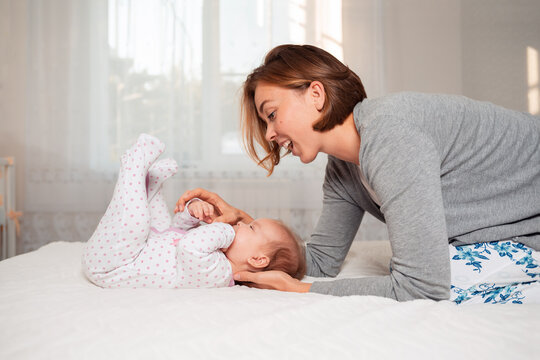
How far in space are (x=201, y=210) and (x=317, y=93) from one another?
507mm

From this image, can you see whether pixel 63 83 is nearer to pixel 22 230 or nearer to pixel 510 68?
pixel 22 230

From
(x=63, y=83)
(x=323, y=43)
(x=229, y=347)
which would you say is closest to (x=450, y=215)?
(x=229, y=347)

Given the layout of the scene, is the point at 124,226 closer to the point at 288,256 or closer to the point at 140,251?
the point at 140,251

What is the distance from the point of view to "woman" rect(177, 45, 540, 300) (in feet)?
2.98

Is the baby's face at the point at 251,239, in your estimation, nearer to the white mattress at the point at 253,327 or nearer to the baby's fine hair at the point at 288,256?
the baby's fine hair at the point at 288,256

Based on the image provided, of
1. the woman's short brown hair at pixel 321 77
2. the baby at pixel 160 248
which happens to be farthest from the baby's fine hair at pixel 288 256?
the woman's short brown hair at pixel 321 77

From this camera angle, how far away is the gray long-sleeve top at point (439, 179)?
2.96 feet

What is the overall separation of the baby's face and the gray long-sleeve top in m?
0.24

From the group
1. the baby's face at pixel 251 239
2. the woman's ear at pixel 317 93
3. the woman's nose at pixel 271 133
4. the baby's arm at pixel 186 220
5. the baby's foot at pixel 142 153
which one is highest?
the woman's ear at pixel 317 93

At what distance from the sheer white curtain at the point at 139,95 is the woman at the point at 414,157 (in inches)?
61.6

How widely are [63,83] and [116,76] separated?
339mm

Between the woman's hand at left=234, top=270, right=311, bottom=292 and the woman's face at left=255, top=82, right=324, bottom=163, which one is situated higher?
the woman's face at left=255, top=82, right=324, bottom=163

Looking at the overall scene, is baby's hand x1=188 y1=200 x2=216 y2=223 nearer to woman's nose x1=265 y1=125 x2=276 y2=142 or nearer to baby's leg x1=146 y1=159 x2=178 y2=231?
baby's leg x1=146 y1=159 x2=178 y2=231

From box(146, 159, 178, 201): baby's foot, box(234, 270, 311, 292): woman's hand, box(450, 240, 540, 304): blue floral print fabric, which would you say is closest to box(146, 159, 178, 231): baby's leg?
box(146, 159, 178, 201): baby's foot
